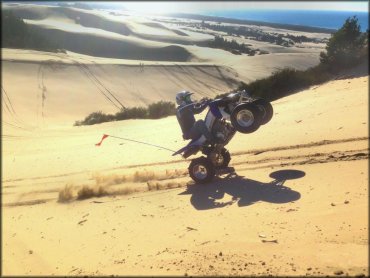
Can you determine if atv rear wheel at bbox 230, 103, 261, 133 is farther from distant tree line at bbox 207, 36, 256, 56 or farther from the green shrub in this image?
distant tree line at bbox 207, 36, 256, 56

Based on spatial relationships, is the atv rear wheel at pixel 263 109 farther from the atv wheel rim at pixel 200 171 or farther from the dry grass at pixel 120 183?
the dry grass at pixel 120 183

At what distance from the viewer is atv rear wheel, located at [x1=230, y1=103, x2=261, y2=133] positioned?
7.62 metres

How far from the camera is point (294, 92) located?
58.5 feet

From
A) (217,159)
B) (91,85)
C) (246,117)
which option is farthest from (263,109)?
(91,85)

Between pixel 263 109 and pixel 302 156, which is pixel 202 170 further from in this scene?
pixel 302 156

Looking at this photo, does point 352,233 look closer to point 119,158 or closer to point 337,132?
point 337,132

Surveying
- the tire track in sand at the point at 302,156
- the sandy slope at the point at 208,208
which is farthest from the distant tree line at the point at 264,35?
the tire track in sand at the point at 302,156

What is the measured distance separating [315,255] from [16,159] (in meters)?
9.50

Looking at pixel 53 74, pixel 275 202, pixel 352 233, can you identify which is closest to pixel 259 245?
pixel 352 233

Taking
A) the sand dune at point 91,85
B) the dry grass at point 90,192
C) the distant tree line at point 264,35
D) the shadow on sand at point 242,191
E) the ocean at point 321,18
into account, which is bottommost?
the sand dune at point 91,85

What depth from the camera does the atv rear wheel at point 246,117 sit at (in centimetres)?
762

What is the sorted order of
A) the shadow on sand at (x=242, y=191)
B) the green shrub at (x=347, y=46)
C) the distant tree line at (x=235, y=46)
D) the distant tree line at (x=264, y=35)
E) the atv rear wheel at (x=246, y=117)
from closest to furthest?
the shadow on sand at (x=242, y=191) < the atv rear wheel at (x=246, y=117) < the distant tree line at (x=264, y=35) < the green shrub at (x=347, y=46) < the distant tree line at (x=235, y=46)

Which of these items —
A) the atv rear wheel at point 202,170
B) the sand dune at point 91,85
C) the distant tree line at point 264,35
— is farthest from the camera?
the sand dune at point 91,85

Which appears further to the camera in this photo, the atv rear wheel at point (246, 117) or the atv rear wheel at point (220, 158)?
the atv rear wheel at point (220, 158)
